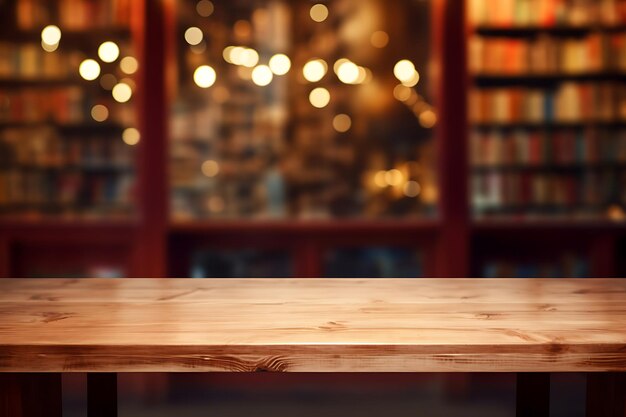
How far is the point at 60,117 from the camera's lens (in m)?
3.82

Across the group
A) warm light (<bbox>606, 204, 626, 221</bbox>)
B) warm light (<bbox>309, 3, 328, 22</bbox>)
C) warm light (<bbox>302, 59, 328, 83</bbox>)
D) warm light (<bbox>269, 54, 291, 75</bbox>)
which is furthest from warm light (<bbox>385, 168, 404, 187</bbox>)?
warm light (<bbox>606, 204, 626, 221</bbox>)

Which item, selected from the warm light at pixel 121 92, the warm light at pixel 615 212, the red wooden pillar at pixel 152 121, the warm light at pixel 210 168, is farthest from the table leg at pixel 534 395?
the warm light at pixel 121 92

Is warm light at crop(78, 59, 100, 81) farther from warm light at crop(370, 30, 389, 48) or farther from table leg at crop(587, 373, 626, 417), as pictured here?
table leg at crop(587, 373, 626, 417)

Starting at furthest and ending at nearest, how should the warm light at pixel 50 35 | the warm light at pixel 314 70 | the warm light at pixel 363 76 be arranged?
1. the warm light at pixel 363 76
2. the warm light at pixel 314 70
3. the warm light at pixel 50 35

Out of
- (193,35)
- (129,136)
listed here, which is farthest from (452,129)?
(129,136)

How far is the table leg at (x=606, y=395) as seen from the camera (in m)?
1.01

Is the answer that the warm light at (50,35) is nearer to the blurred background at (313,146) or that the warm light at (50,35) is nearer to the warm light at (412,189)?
the blurred background at (313,146)

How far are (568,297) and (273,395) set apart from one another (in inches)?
74.4

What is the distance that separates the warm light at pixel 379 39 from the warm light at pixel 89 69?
163 cm

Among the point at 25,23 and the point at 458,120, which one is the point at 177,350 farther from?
the point at 25,23

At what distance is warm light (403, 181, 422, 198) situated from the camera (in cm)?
387

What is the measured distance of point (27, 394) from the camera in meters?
0.99

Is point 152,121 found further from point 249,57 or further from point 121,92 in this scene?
point 249,57

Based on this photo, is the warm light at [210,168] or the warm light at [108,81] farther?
the warm light at [210,168]
